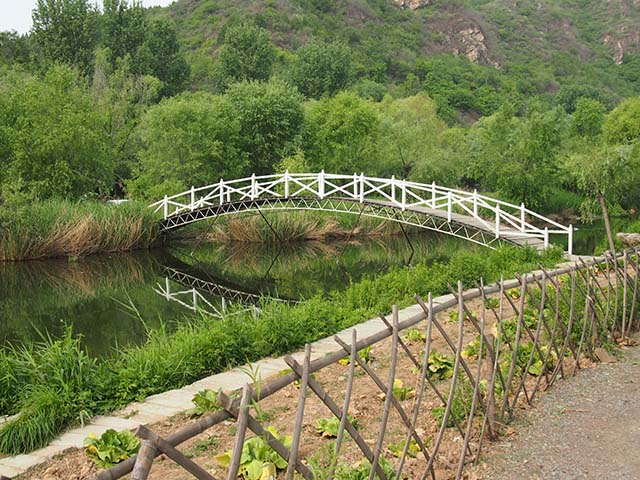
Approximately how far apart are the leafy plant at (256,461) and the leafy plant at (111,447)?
737mm

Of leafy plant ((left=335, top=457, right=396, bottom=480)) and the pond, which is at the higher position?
leafy plant ((left=335, top=457, right=396, bottom=480))

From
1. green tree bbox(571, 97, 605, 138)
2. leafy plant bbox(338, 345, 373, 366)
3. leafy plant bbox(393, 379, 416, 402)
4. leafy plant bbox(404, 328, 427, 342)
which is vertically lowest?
A: green tree bbox(571, 97, 605, 138)

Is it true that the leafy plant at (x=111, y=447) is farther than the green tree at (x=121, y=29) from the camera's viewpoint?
No

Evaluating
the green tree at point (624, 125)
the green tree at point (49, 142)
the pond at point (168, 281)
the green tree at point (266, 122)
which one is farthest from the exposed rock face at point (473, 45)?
the green tree at point (49, 142)

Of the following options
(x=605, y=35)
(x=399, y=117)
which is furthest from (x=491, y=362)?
(x=605, y=35)

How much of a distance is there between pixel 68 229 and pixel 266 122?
41.9 feet

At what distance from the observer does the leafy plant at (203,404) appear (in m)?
4.81

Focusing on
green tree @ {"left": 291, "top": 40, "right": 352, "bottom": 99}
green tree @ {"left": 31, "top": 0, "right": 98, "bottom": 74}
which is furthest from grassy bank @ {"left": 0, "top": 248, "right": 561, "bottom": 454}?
green tree @ {"left": 291, "top": 40, "right": 352, "bottom": 99}

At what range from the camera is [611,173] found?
1404cm

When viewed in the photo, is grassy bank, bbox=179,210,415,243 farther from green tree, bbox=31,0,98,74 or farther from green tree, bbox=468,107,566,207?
green tree, bbox=31,0,98,74

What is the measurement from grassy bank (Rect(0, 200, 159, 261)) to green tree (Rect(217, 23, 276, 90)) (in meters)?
30.6

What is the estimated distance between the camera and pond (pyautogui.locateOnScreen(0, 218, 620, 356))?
11727 mm

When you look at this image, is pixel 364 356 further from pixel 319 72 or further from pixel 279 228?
pixel 319 72

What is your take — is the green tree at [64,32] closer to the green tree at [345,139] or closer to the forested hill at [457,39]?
the forested hill at [457,39]
